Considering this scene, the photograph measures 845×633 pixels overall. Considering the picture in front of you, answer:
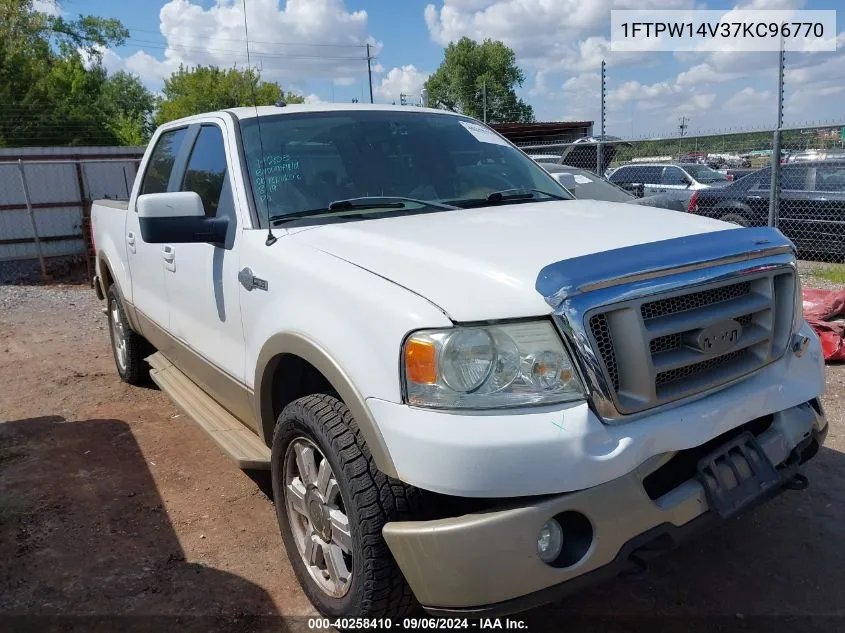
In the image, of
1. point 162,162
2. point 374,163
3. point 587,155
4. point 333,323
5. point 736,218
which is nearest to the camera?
point 333,323

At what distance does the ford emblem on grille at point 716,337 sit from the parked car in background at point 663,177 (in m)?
12.4

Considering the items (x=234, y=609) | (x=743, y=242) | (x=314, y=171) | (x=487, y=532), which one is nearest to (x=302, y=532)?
(x=234, y=609)

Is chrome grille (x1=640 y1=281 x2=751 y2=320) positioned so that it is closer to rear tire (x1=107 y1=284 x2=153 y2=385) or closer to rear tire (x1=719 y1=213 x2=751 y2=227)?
rear tire (x1=107 y1=284 x2=153 y2=385)

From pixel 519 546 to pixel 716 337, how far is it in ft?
3.15

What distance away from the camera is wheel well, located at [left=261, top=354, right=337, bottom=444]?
2.87m

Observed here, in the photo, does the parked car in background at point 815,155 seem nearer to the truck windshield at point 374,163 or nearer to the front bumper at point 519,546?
the truck windshield at point 374,163

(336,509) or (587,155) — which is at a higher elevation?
(587,155)

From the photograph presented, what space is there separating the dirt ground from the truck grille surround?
0.88 metres

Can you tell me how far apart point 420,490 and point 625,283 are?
2.94 feet

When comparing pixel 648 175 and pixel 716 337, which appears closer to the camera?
pixel 716 337

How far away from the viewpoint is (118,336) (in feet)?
19.3

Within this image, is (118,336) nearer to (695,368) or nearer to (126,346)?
(126,346)

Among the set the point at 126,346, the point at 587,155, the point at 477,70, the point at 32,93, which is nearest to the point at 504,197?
the point at 126,346

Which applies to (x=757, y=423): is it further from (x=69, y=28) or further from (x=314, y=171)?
(x=69, y=28)
